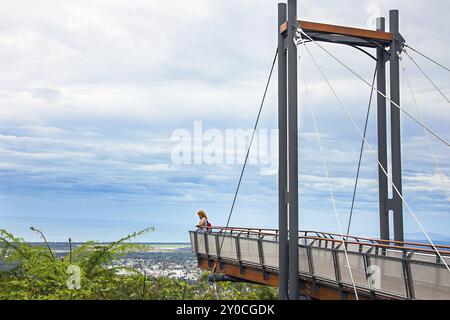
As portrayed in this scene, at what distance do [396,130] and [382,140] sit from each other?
47cm

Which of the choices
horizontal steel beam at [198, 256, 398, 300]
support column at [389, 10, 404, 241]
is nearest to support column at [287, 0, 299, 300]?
horizontal steel beam at [198, 256, 398, 300]

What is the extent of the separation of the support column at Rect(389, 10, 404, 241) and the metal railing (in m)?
1.44

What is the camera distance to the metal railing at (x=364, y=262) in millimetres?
11633

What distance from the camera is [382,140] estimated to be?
1780 centimetres

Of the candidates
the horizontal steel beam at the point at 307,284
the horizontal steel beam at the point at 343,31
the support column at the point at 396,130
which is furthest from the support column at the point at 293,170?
the support column at the point at 396,130

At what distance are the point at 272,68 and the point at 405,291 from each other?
23.8 feet

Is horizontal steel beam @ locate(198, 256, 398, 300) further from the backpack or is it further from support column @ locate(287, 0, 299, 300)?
the backpack

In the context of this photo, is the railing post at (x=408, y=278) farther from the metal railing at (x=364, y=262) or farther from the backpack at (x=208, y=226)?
the backpack at (x=208, y=226)

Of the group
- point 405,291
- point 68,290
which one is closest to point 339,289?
point 405,291

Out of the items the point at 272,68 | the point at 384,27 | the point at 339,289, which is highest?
the point at 384,27

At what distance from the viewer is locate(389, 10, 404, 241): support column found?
57.1 feet
